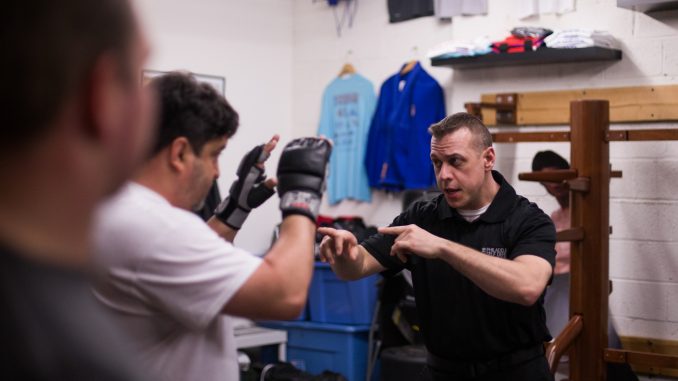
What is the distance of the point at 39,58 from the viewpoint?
0.63 meters

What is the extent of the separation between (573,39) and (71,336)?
4489mm

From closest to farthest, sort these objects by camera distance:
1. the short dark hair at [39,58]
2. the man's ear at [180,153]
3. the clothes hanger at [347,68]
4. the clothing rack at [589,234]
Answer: the short dark hair at [39,58] → the man's ear at [180,153] → the clothing rack at [589,234] → the clothes hanger at [347,68]

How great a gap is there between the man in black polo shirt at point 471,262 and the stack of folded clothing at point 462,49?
2141mm

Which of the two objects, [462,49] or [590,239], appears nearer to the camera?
[590,239]

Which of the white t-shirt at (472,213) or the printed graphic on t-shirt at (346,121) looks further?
the printed graphic on t-shirt at (346,121)

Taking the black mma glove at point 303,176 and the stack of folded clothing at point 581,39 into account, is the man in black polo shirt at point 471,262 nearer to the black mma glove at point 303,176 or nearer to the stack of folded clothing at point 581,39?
the black mma glove at point 303,176

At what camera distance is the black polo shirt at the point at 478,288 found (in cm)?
279

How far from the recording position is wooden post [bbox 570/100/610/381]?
12.7 feet

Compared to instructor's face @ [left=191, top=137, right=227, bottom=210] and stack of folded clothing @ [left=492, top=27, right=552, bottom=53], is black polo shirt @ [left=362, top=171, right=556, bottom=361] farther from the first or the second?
stack of folded clothing @ [left=492, top=27, right=552, bottom=53]

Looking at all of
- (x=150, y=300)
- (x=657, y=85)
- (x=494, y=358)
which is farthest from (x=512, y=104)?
(x=150, y=300)

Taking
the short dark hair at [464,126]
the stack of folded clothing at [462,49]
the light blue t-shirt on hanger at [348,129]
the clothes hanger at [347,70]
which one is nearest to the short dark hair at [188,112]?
the short dark hair at [464,126]

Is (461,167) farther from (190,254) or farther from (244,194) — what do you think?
(190,254)

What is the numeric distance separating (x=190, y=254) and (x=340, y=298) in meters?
4.13

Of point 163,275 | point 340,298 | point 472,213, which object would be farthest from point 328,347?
Answer: point 163,275
